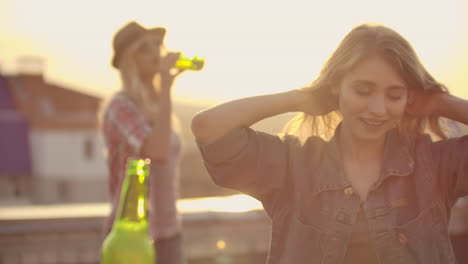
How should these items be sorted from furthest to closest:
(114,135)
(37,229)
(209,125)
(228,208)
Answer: (228,208), (37,229), (114,135), (209,125)

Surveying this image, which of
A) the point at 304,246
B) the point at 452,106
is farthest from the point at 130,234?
the point at 452,106

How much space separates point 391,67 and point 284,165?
40 centimetres

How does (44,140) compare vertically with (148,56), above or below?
below

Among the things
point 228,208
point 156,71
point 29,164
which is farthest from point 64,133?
point 156,71

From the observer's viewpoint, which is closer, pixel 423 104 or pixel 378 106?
pixel 378 106

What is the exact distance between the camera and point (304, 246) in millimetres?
2391

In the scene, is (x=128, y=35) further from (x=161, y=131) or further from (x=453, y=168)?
(x=453, y=168)

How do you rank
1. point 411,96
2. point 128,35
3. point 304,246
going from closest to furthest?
1. point 304,246
2. point 411,96
3. point 128,35

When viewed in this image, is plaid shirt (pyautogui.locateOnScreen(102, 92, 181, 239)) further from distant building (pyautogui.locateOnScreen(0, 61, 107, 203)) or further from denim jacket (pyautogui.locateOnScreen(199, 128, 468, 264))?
distant building (pyautogui.locateOnScreen(0, 61, 107, 203))

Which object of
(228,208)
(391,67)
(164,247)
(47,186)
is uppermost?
(391,67)

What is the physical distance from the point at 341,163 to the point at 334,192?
0.34 feet

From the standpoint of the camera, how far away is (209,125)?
2562mm

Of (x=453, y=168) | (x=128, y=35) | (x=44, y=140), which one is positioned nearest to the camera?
(x=453, y=168)

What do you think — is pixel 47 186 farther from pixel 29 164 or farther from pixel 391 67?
pixel 391 67
